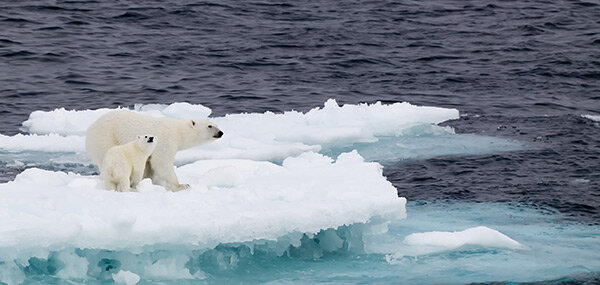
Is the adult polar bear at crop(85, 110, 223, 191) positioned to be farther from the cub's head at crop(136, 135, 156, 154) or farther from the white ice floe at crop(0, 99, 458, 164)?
the white ice floe at crop(0, 99, 458, 164)

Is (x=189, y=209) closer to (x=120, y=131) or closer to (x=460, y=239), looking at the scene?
(x=120, y=131)

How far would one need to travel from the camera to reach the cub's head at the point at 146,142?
25.1ft


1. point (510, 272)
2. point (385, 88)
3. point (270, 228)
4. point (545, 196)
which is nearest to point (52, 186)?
point (270, 228)

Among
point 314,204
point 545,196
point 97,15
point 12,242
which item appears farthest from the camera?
point 97,15

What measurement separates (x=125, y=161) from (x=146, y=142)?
10.1 inches

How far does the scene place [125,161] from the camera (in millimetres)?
7562

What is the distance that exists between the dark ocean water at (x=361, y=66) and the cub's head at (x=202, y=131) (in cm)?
359

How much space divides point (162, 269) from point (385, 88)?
1156 centimetres

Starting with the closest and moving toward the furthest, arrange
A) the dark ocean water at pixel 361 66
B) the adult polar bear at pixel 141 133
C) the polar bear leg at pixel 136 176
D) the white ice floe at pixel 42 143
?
the polar bear leg at pixel 136 176
the adult polar bear at pixel 141 133
the white ice floe at pixel 42 143
the dark ocean water at pixel 361 66

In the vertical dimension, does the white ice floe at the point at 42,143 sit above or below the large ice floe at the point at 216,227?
below

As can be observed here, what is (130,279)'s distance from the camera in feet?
22.7

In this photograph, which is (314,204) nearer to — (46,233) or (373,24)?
(46,233)

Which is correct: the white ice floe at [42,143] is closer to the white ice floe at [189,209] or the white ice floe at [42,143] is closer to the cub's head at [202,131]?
the white ice floe at [189,209]

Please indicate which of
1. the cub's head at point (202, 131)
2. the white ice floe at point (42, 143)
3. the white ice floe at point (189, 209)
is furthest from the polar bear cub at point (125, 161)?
the white ice floe at point (42, 143)
